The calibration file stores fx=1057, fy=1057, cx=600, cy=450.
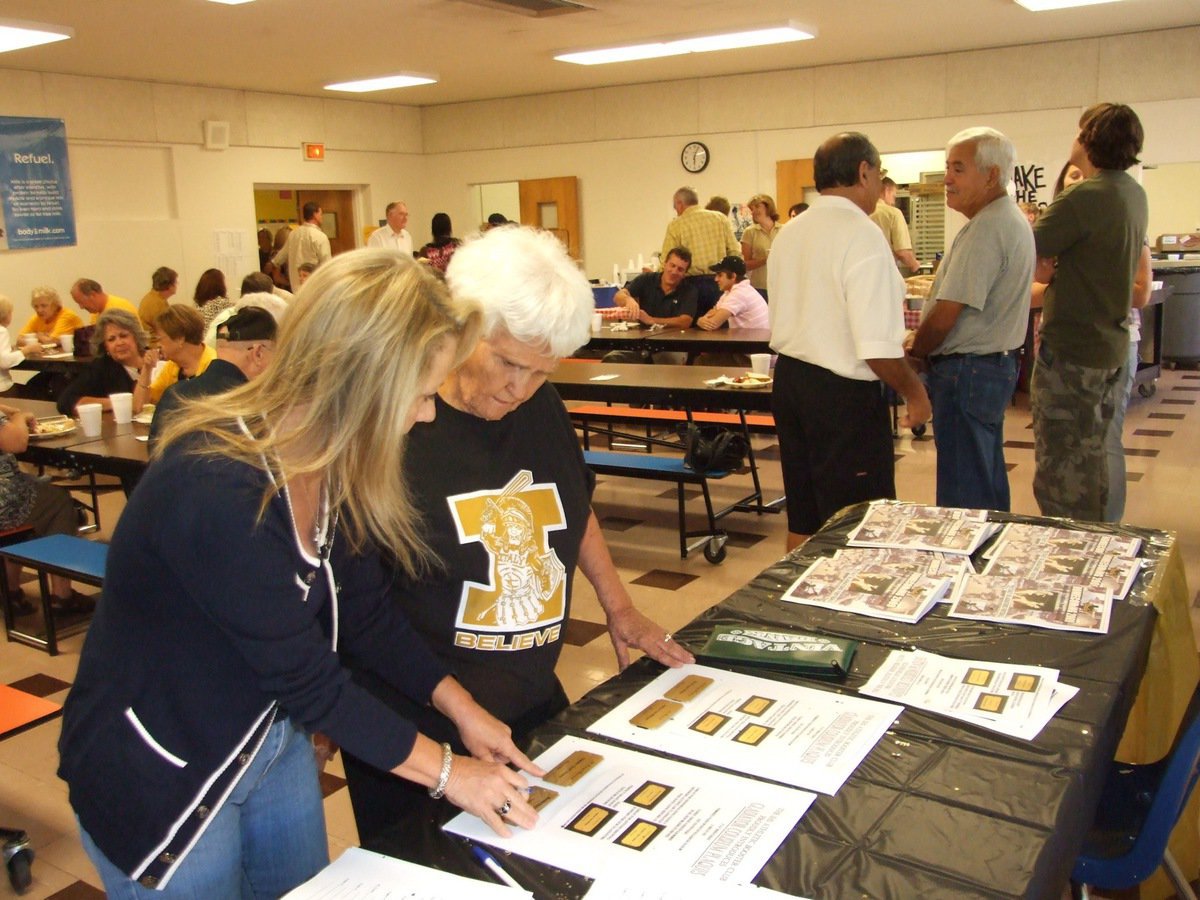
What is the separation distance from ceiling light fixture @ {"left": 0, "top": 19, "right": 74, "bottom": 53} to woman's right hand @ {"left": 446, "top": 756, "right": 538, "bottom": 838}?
23.2ft

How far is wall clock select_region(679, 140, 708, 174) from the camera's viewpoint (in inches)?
456

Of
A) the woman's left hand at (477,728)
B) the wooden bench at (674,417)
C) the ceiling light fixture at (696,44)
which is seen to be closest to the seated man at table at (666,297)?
the wooden bench at (674,417)

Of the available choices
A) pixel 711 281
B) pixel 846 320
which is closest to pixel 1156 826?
pixel 846 320

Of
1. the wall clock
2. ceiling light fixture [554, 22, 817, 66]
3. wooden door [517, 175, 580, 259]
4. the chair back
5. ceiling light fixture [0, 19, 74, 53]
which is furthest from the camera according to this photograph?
wooden door [517, 175, 580, 259]

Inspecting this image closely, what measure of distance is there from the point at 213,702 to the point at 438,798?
30 cm

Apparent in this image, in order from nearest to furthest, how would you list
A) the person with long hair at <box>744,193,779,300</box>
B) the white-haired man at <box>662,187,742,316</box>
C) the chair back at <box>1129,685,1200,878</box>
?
1. the chair back at <box>1129,685,1200,878</box>
2. the white-haired man at <box>662,187,742,316</box>
3. the person with long hair at <box>744,193,779,300</box>

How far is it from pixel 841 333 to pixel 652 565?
1790mm

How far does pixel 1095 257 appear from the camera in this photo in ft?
11.6

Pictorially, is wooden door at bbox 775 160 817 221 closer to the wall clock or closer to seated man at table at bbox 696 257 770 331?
the wall clock

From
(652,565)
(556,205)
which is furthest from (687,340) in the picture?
(556,205)

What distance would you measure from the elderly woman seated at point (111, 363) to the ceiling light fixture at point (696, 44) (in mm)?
5170

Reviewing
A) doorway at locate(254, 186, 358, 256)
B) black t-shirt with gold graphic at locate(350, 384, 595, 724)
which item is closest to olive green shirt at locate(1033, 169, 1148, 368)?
black t-shirt with gold graphic at locate(350, 384, 595, 724)

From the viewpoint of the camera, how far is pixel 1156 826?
164 cm

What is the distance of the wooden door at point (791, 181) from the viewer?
1102cm
